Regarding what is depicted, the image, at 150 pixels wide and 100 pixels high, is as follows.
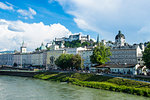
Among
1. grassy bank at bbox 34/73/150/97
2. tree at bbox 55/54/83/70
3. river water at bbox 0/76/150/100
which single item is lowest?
river water at bbox 0/76/150/100

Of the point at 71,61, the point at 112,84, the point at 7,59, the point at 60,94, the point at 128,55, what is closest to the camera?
the point at 60,94

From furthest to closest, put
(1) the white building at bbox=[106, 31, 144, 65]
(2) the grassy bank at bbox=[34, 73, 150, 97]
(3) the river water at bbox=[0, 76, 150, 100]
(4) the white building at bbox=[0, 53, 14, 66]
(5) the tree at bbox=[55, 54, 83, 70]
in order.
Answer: (4) the white building at bbox=[0, 53, 14, 66] → (1) the white building at bbox=[106, 31, 144, 65] → (5) the tree at bbox=[55, 54, 83, 70] → (2) the grassy bank at bbox=[34, 73, 150, 97] → (3) the river water at bbox=[0, 76, 150, 100]

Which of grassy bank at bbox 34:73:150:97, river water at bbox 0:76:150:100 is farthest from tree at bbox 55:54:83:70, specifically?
river water at bbox 0:76:150:100

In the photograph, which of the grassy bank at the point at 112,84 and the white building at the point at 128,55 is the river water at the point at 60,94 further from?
the white building at the point at 128,55

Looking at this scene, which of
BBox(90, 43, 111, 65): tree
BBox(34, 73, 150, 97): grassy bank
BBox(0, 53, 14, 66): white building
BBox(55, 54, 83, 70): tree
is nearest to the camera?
BBox(34, 73, 150, 97): grassy bank

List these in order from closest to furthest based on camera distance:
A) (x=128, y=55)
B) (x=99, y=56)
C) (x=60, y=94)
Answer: (x=60, y=94) → (x=99, y=56) → (x=128, y=55)

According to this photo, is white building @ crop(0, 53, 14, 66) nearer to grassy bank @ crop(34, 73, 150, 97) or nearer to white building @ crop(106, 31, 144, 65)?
grassy bank @ crop(34, 73, 150, 97)

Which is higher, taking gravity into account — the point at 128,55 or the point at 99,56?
the point at 128,55

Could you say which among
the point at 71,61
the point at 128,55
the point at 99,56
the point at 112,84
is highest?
the point at 128,55

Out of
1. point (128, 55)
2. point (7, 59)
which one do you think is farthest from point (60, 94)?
point (7, 59)

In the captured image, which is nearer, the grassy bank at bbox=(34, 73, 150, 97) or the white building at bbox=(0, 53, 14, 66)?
the grassy bank at bbox=(34, 73, 150, 97)

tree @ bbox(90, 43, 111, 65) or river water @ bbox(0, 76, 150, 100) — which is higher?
tree @ bbox(90, 43, 111, 65)

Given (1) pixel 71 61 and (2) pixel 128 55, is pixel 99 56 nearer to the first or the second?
(1) pixel 71 61

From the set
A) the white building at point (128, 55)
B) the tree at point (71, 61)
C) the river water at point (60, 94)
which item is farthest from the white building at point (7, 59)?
the river water at point (60, 94)
